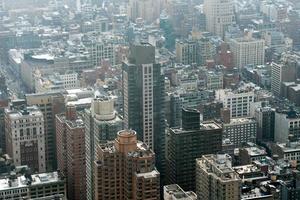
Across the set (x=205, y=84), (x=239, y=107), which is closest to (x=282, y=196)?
(x=239, y=107)

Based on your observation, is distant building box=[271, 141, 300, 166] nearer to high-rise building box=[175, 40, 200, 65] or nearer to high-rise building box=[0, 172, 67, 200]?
high-rise building box=[0, 172, 67, 200]

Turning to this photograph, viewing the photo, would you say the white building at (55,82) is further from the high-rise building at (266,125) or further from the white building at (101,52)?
the high-rise building at (266,125)

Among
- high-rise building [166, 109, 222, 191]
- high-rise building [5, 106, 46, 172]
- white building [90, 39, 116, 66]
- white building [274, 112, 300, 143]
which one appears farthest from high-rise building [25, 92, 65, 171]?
white building [90, 39, 116, 66]

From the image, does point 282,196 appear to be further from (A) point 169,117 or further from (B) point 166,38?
(B) point 166,38

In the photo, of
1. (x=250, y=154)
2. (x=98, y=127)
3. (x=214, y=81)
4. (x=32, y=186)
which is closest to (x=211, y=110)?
(x=250, y=154)

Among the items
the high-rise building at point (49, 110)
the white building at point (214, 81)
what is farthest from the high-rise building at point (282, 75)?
the high-rise building at point (49, 110)

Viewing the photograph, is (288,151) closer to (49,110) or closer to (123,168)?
(123,168)
